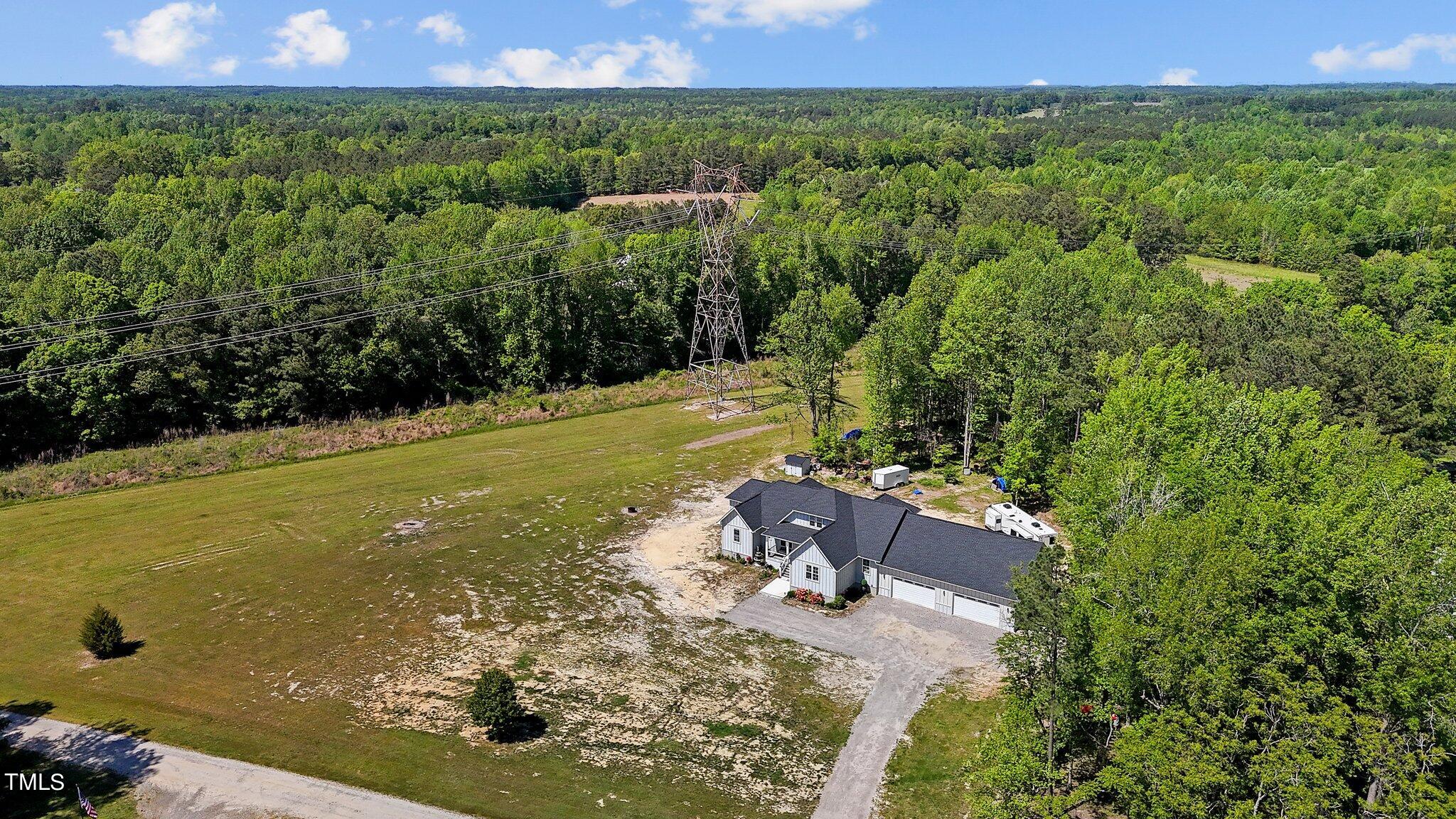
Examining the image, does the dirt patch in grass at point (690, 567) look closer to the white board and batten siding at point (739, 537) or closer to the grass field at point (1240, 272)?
the white board and batten siding at point (739, 537)

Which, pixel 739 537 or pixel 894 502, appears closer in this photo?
pixel 739 537

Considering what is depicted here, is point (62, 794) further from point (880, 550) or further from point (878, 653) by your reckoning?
point (880, 550)

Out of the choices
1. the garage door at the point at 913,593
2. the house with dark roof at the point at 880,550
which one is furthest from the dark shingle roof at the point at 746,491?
the garage door at the point at 913,593

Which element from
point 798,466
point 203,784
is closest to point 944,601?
point 798,466

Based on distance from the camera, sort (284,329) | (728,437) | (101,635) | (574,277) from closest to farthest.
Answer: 1. (101,635)
2. (728,437)
3. (284,329)
4. (574,277)

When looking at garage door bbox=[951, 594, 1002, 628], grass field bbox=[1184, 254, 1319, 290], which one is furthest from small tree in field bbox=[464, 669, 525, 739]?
grass field bbox=[1184, 254, 1319, 290]

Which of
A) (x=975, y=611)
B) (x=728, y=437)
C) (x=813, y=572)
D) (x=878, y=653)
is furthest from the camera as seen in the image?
(x=728, y=437)

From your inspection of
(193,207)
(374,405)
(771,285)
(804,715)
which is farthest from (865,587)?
(193,207)
